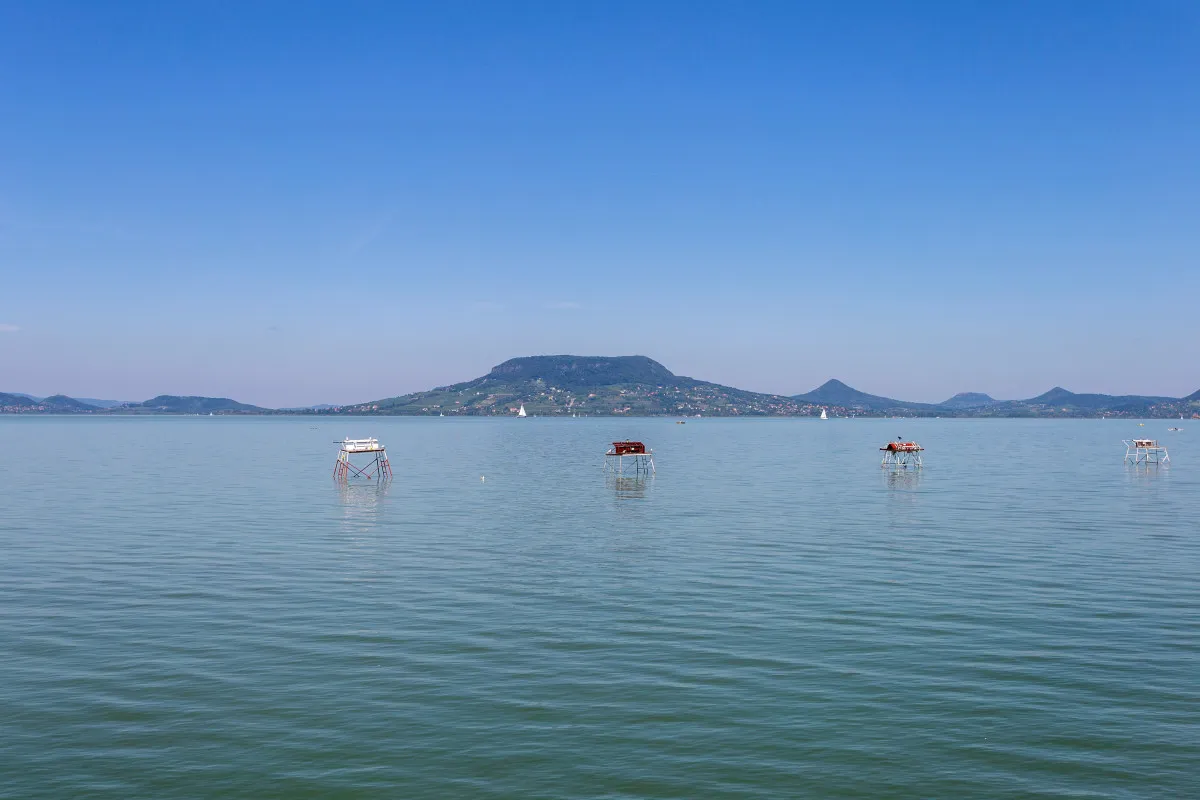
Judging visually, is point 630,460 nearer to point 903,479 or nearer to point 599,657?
point 903,479

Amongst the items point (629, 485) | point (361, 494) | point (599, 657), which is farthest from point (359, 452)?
point (599, 657)

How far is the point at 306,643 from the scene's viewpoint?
99.8 ft

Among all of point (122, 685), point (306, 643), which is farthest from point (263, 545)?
point (122, 685)

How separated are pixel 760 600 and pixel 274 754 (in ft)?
69.9

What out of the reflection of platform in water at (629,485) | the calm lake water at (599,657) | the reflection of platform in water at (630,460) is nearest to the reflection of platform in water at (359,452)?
the reflection of platform in water at (629,485)

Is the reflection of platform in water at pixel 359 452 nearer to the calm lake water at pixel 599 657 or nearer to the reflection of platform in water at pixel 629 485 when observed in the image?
the reflection of platform in water at pixel 629 485

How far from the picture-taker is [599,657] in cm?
2881

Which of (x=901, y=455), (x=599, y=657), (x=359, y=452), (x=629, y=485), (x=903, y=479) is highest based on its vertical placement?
(x=359, y=452)

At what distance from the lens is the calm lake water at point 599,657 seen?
20312mm

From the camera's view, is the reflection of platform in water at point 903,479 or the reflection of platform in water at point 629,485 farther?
the reflection of platform in water at point 903,479

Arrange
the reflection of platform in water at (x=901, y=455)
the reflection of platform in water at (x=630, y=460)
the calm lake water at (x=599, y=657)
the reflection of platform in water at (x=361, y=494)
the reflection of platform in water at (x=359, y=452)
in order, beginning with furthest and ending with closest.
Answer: the reflection of platform in water at (x=901, y=455), the reflection of platform in water at (x=630, y=460), the reflection of platform in water at (x=359, y=452), the reflection of platform in water at (x=361, y=494), the calm lake water at (x=599, y=657)

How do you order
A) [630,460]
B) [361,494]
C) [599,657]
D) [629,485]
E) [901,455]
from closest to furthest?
[599,657], [361,494], [629,485], [630,460], [901,455]

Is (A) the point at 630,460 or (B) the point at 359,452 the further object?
(A) the point at 630,460

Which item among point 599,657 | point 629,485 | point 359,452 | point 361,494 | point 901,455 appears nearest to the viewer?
point 599,657
